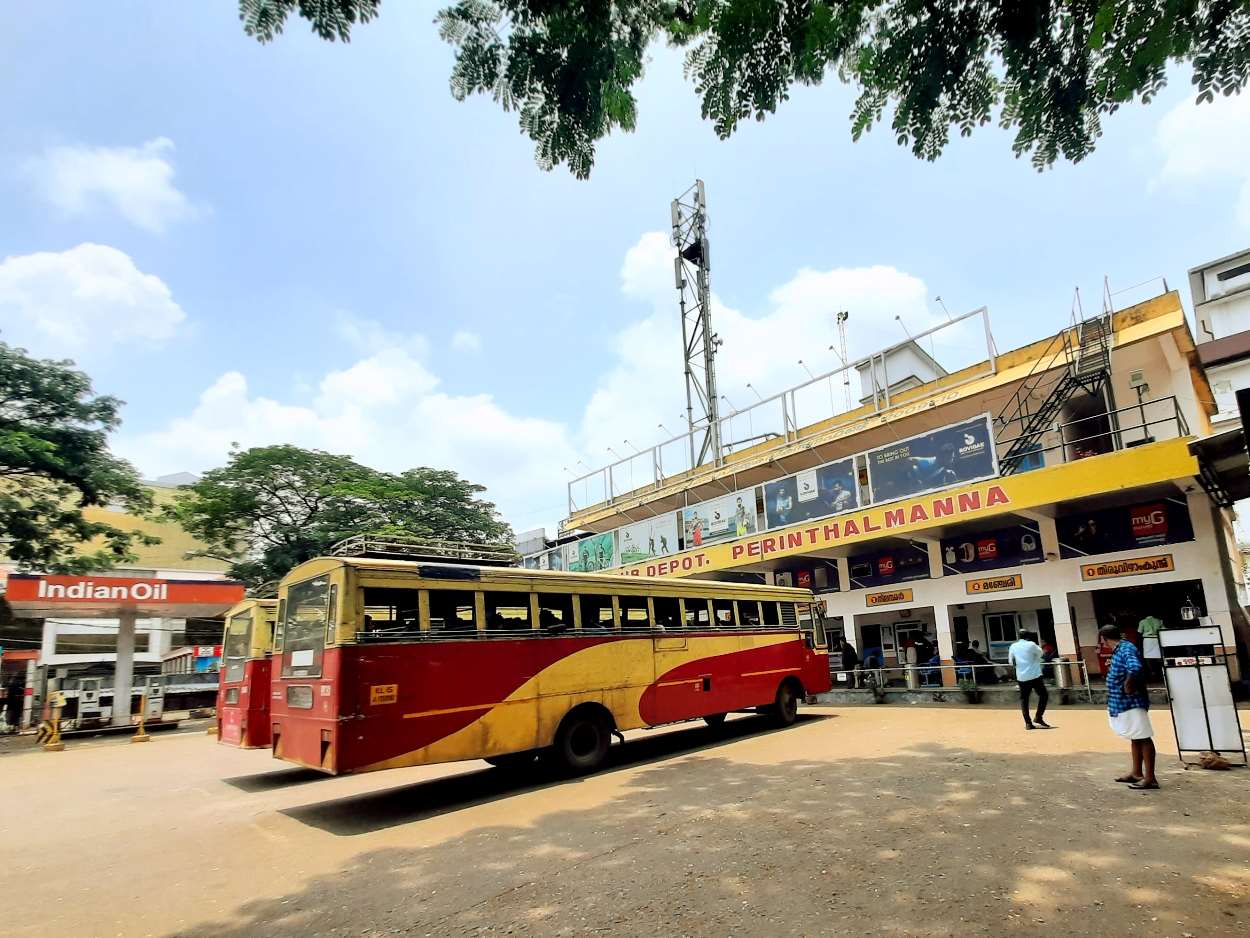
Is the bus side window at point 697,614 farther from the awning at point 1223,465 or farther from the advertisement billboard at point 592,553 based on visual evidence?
the advertisement billboard at point 592,553

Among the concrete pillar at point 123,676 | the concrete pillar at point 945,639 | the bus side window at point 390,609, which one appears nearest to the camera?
the bus side window at point 390,609

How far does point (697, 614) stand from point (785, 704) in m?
3.22

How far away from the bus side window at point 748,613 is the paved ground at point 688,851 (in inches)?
119

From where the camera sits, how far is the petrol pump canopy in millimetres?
19672

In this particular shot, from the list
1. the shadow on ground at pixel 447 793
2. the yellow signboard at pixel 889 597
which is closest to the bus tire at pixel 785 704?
the shadow on ground at pixel 447 793

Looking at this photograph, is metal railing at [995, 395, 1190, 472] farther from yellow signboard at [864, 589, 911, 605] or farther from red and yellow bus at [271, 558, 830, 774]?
red and yellow bus at [271, 558, 830, 774]

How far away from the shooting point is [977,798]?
6.79 meters

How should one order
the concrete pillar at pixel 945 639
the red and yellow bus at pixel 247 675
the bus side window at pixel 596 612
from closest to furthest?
the bus side window at pixel 596 612 < the red and yellow bus at pixel 247 675 < the concrete pillar at pixel 945 639

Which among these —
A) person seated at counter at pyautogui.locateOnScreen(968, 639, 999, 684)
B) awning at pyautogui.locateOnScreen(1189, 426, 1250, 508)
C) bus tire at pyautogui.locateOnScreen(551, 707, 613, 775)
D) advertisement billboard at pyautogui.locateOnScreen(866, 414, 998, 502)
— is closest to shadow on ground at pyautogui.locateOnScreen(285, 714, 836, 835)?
bus tire at pyautogui.locateOnScreen(551, 707, 613, 775)

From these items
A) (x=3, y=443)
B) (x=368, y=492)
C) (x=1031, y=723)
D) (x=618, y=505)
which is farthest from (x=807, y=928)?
(x=368, y=492)

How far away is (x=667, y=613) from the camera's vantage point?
1151 centimetres

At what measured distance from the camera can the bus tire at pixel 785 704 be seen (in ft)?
44.4

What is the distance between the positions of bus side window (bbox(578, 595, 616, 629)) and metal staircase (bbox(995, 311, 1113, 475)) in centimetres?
1001

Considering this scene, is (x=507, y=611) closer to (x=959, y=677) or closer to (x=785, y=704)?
(x=785, y=704)
